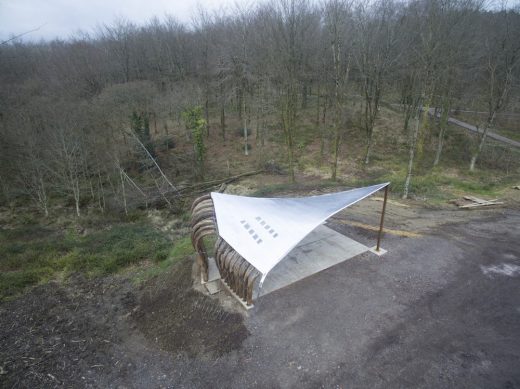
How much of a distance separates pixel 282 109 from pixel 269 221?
12314 mm

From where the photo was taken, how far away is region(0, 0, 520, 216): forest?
17719mm

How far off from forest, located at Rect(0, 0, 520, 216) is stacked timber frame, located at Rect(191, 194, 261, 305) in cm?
993

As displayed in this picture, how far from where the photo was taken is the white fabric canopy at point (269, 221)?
7047 millimetres

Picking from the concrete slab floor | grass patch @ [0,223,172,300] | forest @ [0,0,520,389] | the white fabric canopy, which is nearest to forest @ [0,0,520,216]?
forest @ [0,0,520,389]

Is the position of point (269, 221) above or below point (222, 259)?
above

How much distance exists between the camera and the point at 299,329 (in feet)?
23.7

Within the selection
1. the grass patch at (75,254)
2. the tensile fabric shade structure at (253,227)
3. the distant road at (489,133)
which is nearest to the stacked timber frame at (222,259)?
the tensile fabric shade structure at (253,227)

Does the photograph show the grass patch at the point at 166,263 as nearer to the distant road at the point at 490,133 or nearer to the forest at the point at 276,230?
the forest at the point at 276,230

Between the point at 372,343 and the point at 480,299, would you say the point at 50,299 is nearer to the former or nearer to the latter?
the point at 372,343

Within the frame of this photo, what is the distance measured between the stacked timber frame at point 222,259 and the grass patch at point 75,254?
2.38m

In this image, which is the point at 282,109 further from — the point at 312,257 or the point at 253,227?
the point at 253,227

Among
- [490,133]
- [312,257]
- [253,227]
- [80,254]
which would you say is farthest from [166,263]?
[490,133]

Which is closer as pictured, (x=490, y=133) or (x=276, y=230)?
(x=276, y=230)

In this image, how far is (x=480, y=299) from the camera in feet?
26.0
